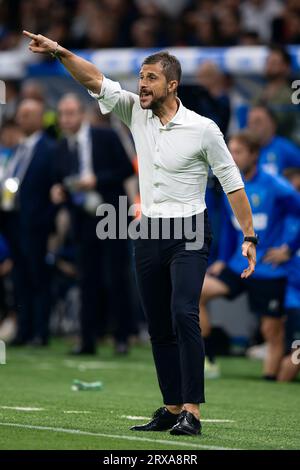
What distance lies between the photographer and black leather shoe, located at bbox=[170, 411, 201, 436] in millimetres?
7379

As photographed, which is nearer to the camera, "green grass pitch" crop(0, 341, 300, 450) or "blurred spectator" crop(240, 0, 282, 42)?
"green grass pitch" crop(0, 341, 300, 450)

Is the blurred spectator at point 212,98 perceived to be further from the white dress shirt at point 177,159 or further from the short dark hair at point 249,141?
the white dress shirt at point 177,159

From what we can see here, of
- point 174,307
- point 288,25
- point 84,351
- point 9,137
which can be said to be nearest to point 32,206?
point 84,351

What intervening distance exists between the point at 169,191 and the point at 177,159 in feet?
0.61

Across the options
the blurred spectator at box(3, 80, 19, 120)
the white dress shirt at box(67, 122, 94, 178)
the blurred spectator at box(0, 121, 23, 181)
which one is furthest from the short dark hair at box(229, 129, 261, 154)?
the blurred spectator at box(3, 80, 19, 120)

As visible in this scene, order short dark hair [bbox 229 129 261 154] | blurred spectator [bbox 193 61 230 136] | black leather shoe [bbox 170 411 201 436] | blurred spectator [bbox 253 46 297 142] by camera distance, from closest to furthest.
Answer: black leather shoe [bbox 170 411 201 436] < short dark hair [bbox 229 129 261 154] < blurred spectator [bbox 193 61 230 136] < blurred spectator [bbox 253 46 297 142]

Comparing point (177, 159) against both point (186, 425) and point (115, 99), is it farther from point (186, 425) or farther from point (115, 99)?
point (186, 425)

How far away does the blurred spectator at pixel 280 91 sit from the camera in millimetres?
13633

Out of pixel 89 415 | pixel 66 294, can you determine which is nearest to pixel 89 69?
pixel 89 415

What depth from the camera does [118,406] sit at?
9180mm

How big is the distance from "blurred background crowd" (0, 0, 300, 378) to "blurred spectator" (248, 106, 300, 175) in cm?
A: 1

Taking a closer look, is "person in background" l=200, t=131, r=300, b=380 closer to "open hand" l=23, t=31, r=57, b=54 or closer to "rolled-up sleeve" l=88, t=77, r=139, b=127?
"rolled-up sleeve" l=88, t=77, r=139, b=127

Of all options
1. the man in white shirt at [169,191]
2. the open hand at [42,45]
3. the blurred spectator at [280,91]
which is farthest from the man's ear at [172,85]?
A: the blurred spectator at [280,91]
